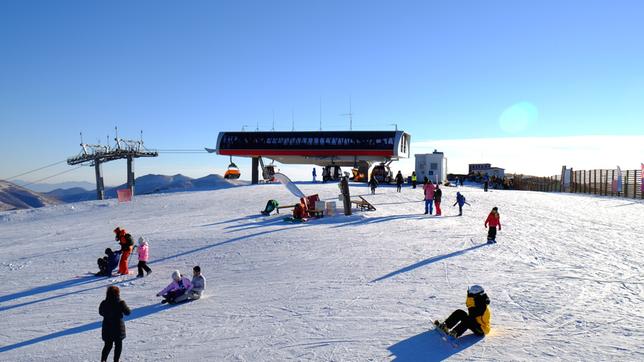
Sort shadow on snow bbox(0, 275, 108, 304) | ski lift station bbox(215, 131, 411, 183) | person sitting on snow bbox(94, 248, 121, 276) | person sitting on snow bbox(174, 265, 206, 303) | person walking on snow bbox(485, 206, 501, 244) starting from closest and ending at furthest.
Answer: person sitting on snow bbox(174, 265, 206, 303), shadow on snow bbox(0, 275, 108, 304), person sitting on snow bbox(94, 248, 121, 276), person walking on snow bbox(485, 206, 501, 244), ski lift station bbox(215, 131, 411, 183)

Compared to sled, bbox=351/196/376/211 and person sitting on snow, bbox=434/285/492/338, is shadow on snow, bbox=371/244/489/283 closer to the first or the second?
person sitting on snow, bbox=434/285/492/338

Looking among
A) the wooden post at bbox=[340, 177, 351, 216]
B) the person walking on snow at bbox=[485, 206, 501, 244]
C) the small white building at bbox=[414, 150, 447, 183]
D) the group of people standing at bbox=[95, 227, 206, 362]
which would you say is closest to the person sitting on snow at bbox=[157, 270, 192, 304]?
the group of people standing at bbox=[95, 227, 206, 362]

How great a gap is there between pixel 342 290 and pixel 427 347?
10.9 ft

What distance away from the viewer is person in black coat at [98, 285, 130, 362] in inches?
276

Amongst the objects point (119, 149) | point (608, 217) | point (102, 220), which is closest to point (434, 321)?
point (608, 217)

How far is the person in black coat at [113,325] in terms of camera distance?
23.0ft

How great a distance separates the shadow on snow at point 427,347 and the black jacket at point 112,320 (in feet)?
14.2

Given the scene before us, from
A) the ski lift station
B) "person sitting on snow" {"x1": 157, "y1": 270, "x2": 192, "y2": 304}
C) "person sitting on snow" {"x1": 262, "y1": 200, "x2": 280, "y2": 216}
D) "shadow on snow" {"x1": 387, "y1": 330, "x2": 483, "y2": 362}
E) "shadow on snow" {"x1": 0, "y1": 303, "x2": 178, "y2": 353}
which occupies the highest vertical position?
the ski lift station

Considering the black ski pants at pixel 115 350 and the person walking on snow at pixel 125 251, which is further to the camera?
the person walking on snow at pixel 125 251

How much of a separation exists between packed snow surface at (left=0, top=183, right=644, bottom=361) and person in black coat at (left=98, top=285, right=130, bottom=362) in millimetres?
363

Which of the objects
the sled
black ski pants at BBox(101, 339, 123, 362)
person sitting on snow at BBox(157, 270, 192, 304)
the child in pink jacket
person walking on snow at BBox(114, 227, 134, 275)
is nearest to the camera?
black ski pants at BBox(101, 339, 123, 362)

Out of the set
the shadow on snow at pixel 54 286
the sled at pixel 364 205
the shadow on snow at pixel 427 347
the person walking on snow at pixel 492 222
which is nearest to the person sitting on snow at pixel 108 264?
the shadow on snow at pixel 54 286

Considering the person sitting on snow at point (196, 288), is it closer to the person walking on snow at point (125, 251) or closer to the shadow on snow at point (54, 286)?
the person walking on snow at point (125, 251)

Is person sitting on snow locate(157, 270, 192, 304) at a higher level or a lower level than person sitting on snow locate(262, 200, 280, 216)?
lower
